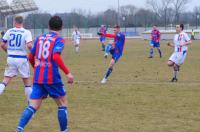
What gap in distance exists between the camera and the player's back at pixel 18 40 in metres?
10.3

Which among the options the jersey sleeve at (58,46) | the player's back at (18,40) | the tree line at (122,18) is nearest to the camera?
the jersey sleeve at (58,46)

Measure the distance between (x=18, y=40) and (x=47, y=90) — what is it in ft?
8.39

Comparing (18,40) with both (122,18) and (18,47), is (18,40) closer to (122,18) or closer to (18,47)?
(18,47)

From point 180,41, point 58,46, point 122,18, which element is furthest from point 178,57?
point 122,18

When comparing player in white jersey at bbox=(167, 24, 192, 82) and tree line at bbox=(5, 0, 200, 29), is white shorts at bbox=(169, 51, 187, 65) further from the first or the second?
tree line at bbox=(5, 0, 200, 29)

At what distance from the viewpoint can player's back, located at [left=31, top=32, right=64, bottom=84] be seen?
26.1 feet

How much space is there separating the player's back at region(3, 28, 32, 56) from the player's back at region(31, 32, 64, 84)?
7.57 feet

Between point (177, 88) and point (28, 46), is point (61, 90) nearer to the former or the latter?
point (28, 46)

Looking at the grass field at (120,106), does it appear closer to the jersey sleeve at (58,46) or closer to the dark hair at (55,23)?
the jersey sleeve at (58,46)

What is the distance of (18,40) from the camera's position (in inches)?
408

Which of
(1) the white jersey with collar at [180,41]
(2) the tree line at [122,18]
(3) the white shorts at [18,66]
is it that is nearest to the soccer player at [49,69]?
(3) the white shorts at [18,66]

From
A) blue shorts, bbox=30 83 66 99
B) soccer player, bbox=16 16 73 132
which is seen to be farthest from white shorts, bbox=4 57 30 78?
blue shorts, bbox=30 83 66 99

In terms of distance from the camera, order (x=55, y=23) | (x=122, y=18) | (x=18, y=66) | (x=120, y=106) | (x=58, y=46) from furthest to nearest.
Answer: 1. (x=122, y=18)
2. (x=120, y=106)
3. (x=18, y=66)
4. (x=55, y=23)
5. (x=58, y=46)

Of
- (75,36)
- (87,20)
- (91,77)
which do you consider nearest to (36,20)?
(87,20)
